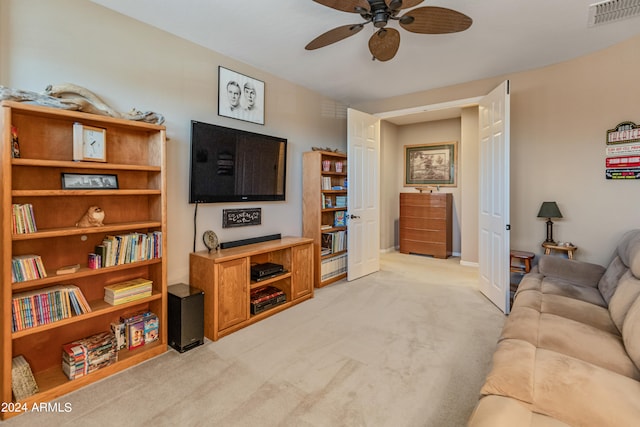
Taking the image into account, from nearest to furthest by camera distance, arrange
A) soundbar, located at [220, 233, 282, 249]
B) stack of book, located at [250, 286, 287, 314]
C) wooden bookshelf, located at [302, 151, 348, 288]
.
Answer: stack of book, located at [250, 286, 287, 314], soundbar, located at [220, 233, 282, 249], wooden bookshelf, located at [302, 151, 348, 288]

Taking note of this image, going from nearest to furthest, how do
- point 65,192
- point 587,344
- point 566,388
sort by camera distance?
point 566,388
point 587,344
point 65,192

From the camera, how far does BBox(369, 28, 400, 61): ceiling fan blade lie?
6.59 ft

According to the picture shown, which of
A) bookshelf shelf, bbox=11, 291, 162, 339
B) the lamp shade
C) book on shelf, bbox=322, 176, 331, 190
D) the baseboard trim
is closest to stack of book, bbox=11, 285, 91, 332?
bookshelf shelf, bbox=11, 291, 162, 339

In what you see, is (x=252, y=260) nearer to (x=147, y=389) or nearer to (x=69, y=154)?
(x=147, y=389)

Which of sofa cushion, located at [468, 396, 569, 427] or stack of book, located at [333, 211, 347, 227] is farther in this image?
stack of book, located at [333, 211, 347, 227]

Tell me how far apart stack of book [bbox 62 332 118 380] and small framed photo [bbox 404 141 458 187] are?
19.0 feet

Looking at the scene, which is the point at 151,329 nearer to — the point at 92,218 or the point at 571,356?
the point at 92,218

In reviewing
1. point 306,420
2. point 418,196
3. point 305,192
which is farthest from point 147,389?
point 418,196

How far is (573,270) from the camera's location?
9.02ft

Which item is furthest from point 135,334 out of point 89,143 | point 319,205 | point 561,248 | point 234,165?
point 561,248

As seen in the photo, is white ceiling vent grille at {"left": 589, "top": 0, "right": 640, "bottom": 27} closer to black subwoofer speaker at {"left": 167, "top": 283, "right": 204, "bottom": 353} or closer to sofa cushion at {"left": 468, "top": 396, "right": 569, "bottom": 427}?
sofa cushion at {"left": 468, "top": 396, "right": 569, "bottom": 427}

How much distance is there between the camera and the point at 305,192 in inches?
162

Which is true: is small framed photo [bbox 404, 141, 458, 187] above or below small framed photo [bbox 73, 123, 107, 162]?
above

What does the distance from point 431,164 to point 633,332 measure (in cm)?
502
